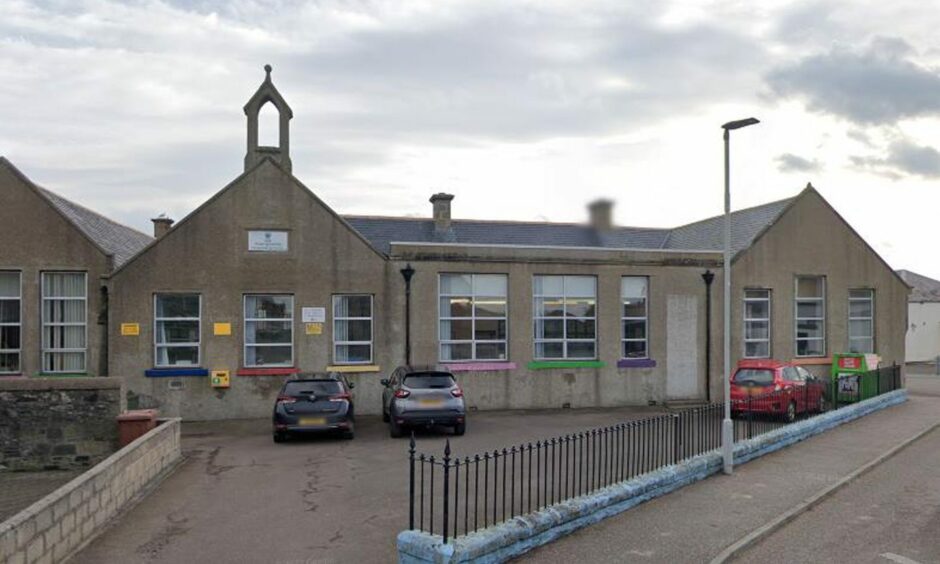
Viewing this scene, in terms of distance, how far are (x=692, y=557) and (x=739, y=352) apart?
16009mm

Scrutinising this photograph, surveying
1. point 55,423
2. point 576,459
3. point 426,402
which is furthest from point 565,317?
point 55,423

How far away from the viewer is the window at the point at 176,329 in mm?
18594

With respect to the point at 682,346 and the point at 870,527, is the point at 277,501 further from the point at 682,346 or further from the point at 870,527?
the point at 682,346

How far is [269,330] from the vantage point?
A: 19.1m

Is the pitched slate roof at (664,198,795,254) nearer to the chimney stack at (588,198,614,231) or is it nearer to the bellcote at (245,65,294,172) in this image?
the chimney stack at (588,198,614,231)

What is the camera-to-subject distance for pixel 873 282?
83.4 ft

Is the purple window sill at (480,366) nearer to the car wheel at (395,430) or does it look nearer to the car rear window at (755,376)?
the car wheel at (395,430)

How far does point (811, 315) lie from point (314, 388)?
17156mm

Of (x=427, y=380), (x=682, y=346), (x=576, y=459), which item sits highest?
(x=682, y=346)

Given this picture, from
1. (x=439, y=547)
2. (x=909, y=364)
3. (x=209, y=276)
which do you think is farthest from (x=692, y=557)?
(x=909, y=364)

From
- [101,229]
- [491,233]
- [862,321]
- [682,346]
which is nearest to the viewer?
[682,346]

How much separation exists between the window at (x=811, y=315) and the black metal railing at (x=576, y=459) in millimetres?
2489

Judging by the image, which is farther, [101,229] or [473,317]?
[101,229]

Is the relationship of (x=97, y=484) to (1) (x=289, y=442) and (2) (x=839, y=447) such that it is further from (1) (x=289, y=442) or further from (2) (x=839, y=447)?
(2) (x=839, y=447)
